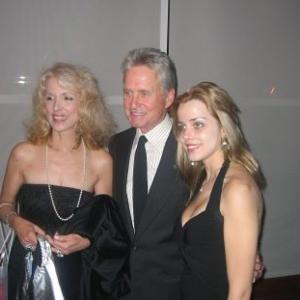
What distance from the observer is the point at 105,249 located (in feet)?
6.07

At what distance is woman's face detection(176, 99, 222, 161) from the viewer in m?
1.63

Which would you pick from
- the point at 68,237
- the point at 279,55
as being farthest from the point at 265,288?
the point at 68,237

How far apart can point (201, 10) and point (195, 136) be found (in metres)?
1.75

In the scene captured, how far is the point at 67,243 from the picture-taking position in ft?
5.71

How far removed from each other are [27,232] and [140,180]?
61 cm

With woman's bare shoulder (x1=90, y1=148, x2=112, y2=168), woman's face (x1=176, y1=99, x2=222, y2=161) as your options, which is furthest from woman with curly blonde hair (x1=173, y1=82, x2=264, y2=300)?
woman's bare shoulder (x1=90, y1=148, x2=112, y2=168)

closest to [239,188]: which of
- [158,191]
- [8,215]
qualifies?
[158,191]

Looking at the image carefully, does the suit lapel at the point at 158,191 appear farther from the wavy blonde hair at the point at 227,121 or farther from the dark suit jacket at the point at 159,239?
the wavy blonde hair at the point at 227,121

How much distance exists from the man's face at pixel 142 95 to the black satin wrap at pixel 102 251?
0.49 meters

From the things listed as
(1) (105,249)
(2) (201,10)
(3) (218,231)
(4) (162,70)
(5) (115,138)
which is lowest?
(1) (105,249)

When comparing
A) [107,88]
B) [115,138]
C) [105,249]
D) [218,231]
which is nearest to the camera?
[218,231]

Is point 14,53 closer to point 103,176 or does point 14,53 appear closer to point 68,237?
point 103,176

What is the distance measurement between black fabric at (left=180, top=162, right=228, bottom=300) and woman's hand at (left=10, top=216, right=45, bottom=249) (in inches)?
26.7

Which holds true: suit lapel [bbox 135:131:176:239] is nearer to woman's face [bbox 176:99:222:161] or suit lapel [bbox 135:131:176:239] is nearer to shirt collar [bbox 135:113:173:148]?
shirt collar [bbox 135:113:173:148]
